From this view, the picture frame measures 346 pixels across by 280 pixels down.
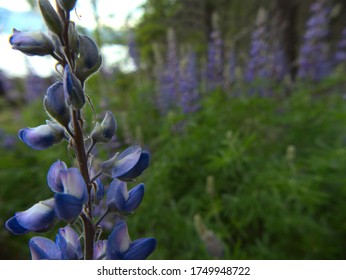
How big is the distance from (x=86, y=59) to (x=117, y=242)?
1.42ft

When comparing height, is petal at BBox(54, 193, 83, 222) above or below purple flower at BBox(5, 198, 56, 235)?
above

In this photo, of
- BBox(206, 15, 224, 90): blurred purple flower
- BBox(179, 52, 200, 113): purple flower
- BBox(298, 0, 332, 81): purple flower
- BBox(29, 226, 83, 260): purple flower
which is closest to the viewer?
BBox(29, 226, 83, 260): purple flower

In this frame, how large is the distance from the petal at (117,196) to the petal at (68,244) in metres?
0.12

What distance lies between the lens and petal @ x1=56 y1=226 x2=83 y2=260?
0.79m

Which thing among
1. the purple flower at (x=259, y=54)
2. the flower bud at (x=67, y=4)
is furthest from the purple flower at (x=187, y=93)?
the flower bud at (x=67, y=4)

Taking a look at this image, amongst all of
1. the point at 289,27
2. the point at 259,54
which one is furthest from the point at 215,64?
the point at 289,27

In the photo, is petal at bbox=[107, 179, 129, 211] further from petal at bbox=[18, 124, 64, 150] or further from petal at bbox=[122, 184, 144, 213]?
petal at bbox=[18, 124, 64, 150]

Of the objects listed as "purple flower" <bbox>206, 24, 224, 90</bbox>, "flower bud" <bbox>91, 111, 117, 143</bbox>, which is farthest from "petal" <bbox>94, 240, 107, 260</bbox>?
"purple flower" <bbox>206, 24, 224, 90</bbox>

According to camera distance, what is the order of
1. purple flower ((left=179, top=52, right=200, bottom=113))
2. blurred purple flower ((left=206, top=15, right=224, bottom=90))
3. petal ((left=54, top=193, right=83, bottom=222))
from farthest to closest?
blurred purple flower ((left=206, top=15, right=224, bottom=90)), purple flower ((left=179, top=52, right=200, bottom=113)), petal ((left=54, top=193, right=83, bottom=222))

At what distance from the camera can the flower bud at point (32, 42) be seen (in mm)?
730

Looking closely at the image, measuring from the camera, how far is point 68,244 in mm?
802

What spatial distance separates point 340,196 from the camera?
2.39 meters

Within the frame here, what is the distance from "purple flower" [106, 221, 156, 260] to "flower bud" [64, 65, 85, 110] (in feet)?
0.98

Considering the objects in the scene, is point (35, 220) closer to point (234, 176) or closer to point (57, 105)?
point (57, 105)
